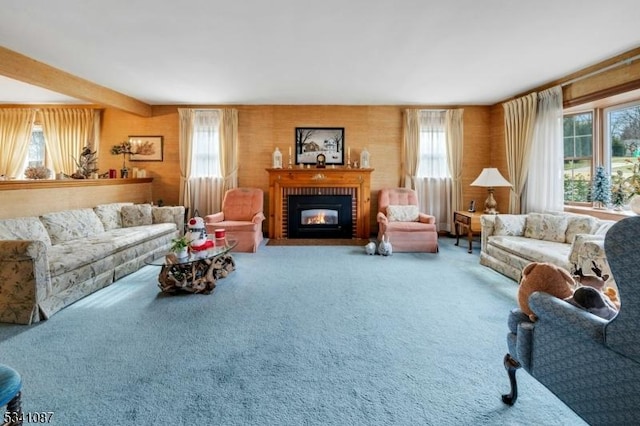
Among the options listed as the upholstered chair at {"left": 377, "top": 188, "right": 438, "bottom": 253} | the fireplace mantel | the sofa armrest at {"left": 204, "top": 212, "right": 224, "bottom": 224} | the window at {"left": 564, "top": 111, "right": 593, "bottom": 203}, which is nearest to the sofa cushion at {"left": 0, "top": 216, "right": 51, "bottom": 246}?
the sofa armrest at {"left": 204, "top": 212, "right": 224, "bottom": 224}

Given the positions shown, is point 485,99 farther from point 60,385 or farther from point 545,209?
point 60,385

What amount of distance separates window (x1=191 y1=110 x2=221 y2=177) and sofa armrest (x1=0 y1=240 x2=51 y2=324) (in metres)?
4.01

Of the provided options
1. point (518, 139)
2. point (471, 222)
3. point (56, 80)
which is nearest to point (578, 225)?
point (471, 222)

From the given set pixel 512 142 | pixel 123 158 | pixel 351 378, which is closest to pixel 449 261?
pixel 512 142

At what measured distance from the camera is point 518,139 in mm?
5496

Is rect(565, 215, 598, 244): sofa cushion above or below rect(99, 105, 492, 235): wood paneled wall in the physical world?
below

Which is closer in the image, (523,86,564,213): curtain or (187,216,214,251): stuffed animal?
(187,216,214,251): stuffed animal

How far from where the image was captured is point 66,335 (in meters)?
2.51

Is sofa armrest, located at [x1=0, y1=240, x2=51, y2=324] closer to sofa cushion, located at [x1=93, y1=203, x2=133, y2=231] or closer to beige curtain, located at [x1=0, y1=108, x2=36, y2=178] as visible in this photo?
sofa cushion, located at [x1=93, y1=203, x2=133, y2=231]

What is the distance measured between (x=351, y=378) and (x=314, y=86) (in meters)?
4.45

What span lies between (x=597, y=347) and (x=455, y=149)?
225 inches

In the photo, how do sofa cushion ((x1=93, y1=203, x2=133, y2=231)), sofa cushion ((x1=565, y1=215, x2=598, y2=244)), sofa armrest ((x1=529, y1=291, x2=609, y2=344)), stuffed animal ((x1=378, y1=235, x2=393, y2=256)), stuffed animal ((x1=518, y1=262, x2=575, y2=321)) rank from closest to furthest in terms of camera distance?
sofa armrest ((x1=529, y1=291, x2=609, y2=344)), stuffed animal ((x1=518, y1=262, x2=575, y2=321)), sofa cushion ((x1=565, y1=215, x2=598, y2=244)), sofa cushion ((x1=93, y1=203, x2=133, y2=231)), stuffed animal ((x1=378, y1=235, x2=393, y2=256))

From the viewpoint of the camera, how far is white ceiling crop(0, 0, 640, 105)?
279 centimetres

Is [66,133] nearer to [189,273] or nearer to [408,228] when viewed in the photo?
[189,273]
